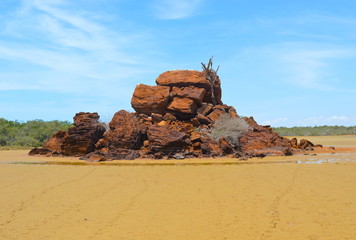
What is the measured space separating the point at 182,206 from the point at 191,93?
16.6 meters

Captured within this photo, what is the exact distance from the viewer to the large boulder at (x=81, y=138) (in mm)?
19516

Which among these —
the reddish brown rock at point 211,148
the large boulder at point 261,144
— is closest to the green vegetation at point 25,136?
the reddish brown rock at point 211,148

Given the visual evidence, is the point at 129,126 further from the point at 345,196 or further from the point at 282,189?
the point at 345,196

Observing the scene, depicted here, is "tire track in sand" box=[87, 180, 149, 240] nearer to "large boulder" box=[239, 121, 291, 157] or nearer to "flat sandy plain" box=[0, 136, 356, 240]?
"flat sandy plain" box=[0, 136, 356, 240]

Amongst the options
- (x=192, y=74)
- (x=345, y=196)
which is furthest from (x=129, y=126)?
(x=345, y=196)

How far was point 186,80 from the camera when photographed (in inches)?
958

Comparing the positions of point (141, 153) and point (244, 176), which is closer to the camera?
point (244, 176)

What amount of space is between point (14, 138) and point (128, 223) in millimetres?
33471

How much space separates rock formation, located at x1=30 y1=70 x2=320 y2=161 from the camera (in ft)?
59.4

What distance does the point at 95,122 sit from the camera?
20719 mm

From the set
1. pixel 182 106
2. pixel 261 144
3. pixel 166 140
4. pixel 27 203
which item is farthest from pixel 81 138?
pixel 27 203

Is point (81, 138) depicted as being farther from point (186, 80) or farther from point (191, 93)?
point (186, 80)

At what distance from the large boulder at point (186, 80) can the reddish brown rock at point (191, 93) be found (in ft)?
2.09

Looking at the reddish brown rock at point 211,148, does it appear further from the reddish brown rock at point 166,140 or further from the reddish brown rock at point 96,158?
the reddish brown rock at point 96,158
